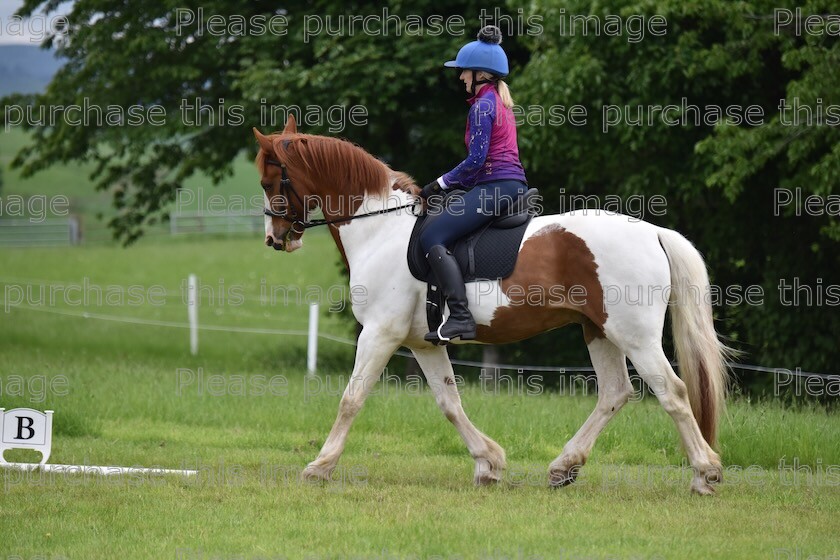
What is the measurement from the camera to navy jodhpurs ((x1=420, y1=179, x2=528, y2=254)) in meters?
7.59

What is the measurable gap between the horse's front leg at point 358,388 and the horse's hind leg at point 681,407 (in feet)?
6.03

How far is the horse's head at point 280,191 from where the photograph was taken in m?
8.07

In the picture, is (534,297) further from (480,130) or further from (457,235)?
(480,130)

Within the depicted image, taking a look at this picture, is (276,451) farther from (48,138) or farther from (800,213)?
(48,138)

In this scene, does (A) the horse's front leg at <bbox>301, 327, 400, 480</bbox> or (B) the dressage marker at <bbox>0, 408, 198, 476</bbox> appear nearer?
(A) the horse's front leg at <bbox>301, 327, 400, 480</bbox>

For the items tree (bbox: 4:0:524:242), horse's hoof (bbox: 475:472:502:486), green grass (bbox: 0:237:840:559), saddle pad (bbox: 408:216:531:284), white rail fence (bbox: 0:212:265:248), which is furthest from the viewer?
white rail fence (bbox: 0:212:265:248)

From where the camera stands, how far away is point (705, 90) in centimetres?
1377

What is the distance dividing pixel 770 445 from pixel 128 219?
47.3 feet

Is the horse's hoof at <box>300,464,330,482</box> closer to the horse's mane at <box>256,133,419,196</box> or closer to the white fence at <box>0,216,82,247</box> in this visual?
the horse's mane at <box>256,133,419,196</box>

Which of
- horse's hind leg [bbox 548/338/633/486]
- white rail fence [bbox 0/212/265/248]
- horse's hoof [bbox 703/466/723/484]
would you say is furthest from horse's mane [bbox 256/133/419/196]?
white rail fence [bbox 0/212/265/248]

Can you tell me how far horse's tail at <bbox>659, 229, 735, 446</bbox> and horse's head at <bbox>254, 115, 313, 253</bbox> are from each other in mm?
2782

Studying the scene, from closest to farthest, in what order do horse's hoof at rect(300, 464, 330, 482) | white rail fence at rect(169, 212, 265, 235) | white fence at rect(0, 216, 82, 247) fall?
1. horse's hoof at rect(300, 464, 330, 482)
2. white fence at rect(0, 216, 82, 247)
3. white rail fence at rect(169, 212, 265, 235)

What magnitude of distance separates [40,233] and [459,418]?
44.2m

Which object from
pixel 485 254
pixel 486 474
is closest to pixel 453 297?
pixel 485 254
